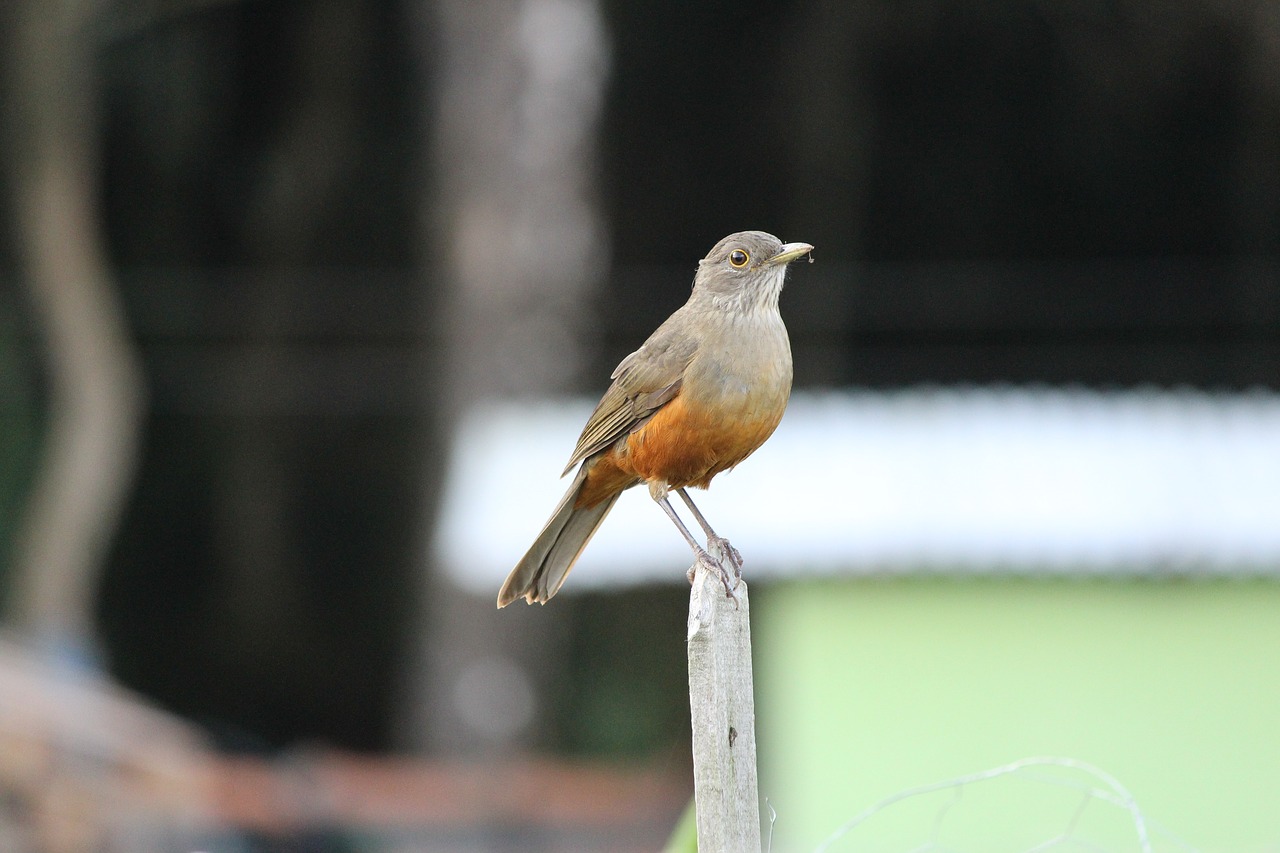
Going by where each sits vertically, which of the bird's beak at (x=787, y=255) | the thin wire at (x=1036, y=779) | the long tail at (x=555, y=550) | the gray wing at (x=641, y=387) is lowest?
the thin wire at (x=1036, y=779)

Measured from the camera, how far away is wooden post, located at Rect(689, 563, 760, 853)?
8.45 feet

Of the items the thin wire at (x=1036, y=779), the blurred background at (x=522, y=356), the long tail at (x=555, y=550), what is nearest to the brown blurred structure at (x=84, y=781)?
the blurred background at (x=522, y=356)

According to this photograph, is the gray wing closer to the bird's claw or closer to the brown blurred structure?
the bird's claw

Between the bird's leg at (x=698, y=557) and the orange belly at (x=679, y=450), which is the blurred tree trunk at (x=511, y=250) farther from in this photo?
the bird's leg at (x=698, y=557)

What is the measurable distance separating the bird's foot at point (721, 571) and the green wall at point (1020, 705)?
7.81ft

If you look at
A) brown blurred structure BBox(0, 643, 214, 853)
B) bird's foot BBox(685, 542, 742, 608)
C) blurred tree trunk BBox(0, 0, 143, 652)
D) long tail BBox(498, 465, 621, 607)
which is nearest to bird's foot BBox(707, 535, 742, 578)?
bird's foot BBox(685, 542, 742, 608)

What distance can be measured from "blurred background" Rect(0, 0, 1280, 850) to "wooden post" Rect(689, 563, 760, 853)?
365 centimetres

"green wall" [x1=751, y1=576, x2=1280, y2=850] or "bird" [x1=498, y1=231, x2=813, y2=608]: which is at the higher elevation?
"bird" [x1=498, y1=231, x2=813, y2=608]

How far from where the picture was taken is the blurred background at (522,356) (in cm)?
710

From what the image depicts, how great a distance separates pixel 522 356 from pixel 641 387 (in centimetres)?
526

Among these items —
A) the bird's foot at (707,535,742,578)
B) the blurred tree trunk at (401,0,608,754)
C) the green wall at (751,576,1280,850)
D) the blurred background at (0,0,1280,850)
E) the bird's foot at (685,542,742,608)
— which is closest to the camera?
the bird's foot at (685,542,742,608)

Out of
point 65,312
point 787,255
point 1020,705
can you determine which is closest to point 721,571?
point 787,255

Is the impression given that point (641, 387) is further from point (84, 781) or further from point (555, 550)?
point (84, 781)

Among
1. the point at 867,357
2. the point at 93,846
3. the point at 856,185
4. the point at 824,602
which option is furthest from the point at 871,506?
the point at 856,185
